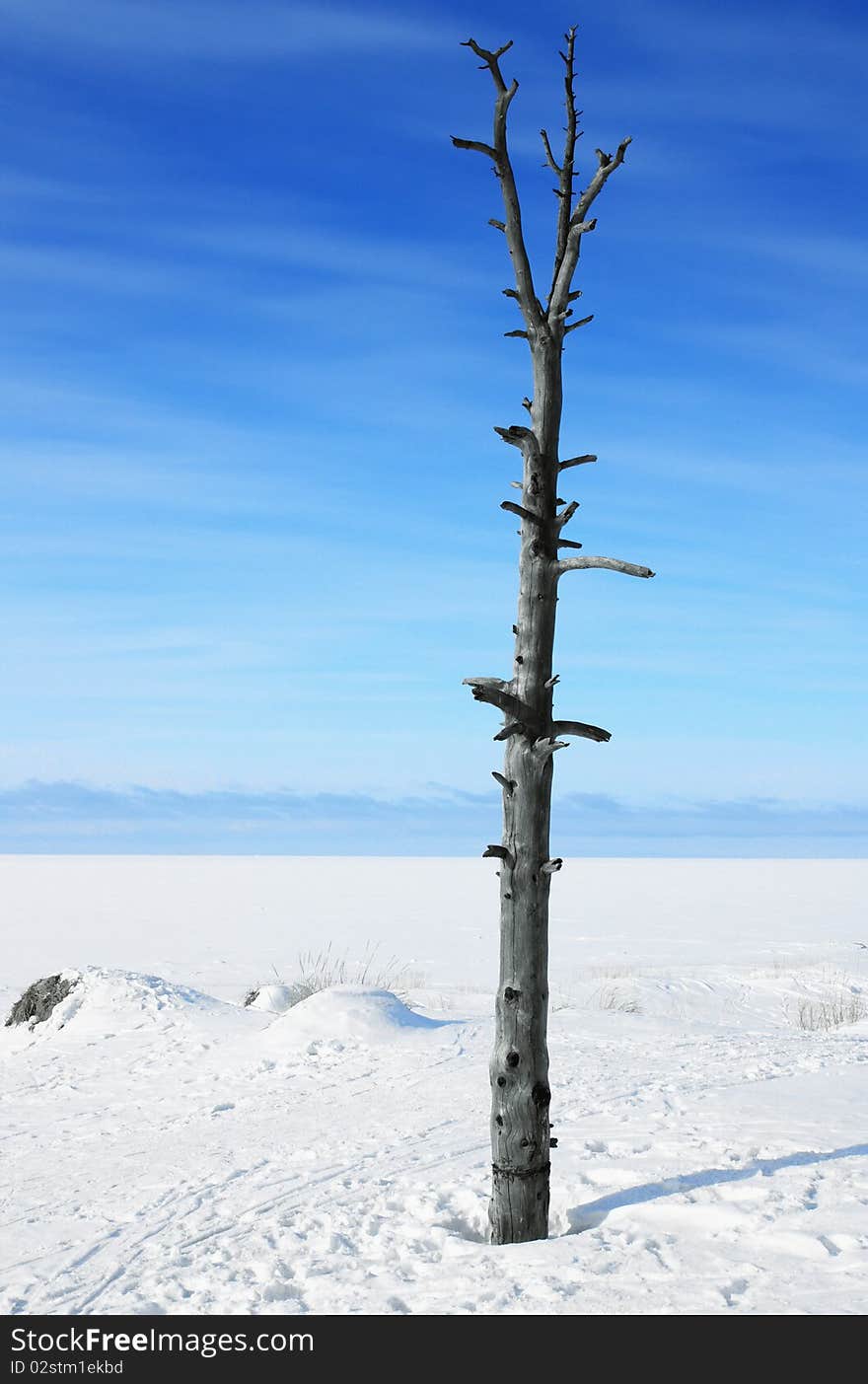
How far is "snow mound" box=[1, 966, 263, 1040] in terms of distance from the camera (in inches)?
520

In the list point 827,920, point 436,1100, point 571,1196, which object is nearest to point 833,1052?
point 436,1100

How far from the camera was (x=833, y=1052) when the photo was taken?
Answer: 11109mm

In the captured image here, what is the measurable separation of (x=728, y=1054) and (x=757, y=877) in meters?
44.2

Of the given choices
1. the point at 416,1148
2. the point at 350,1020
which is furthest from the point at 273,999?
the point at 416,1148

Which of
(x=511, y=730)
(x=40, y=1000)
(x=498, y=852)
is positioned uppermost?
(x=511, y=730)

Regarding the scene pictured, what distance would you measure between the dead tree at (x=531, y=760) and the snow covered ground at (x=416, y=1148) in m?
0.46

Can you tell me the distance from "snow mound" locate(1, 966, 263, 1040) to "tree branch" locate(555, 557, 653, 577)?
26.1 ft

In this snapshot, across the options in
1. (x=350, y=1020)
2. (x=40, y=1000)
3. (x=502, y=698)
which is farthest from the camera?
(x=40, y=1000)

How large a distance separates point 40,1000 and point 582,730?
10.4 m

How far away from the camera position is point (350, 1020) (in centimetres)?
1219

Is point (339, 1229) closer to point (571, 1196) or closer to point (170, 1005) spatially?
point (571, 1196)

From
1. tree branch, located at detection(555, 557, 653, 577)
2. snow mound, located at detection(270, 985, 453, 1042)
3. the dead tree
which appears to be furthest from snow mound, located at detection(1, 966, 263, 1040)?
tree branch, located at detection(555, 557, 653, 577)

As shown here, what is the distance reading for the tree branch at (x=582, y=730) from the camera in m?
6.72

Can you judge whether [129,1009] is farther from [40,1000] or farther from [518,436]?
[518,436]
